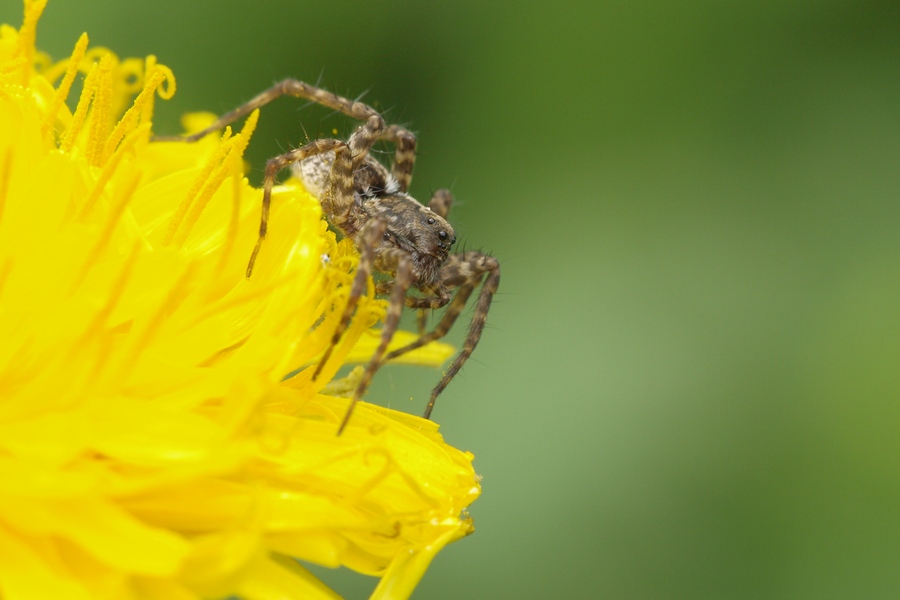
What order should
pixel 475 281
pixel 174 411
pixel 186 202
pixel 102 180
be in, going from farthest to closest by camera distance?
pixel 475 281
pixel 186 202
pixel 102 180
pixel 174 411

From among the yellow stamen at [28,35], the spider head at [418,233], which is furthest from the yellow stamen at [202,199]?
the spider head at [418,233]

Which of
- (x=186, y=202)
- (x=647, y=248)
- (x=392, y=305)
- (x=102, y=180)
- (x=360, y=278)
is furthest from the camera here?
(x=647, y=248)

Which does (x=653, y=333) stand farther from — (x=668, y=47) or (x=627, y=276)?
(x=668, y=47)

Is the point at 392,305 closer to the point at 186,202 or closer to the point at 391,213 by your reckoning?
the point at 186,202

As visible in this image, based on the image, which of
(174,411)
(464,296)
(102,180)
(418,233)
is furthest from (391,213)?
(174,411)

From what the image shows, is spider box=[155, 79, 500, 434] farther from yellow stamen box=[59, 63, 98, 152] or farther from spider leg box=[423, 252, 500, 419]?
yellow stamen box=[59, 63, 98, 152]
